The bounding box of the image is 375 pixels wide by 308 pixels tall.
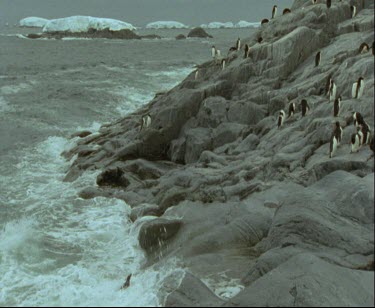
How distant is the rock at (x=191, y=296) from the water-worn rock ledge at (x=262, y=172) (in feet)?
0.07

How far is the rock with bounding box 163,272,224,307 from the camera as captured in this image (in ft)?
21.9

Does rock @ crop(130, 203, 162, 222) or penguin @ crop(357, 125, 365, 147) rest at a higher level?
penguin @ crop(357, 125, 365, 147)

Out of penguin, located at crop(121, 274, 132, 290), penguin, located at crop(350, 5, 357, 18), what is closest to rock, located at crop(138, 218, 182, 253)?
penguin, located at crop(121, 274, 132, 290)

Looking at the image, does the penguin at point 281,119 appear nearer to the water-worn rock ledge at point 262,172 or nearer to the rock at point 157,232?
the water-worn rock ledge at point 262,172

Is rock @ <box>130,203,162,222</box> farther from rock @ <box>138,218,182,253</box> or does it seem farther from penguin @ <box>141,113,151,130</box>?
penguin @ <box>141,113,151,130</box>

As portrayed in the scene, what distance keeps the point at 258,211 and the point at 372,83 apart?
537 centimetres

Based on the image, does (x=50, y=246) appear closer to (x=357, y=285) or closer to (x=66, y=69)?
(x=357, y=285)

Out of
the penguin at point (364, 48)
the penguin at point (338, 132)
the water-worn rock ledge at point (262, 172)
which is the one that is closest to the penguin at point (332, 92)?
the water-worn rock ledge at point (262, 172)

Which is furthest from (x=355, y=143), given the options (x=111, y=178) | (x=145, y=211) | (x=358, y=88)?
(x=111, y=178)

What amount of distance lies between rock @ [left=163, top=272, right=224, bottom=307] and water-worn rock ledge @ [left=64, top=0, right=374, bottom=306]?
0.07 ft

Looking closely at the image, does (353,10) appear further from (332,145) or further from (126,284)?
(126,284)

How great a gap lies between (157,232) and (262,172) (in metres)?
3.39

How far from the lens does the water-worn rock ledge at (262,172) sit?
276 inches

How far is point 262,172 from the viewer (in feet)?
38.7
